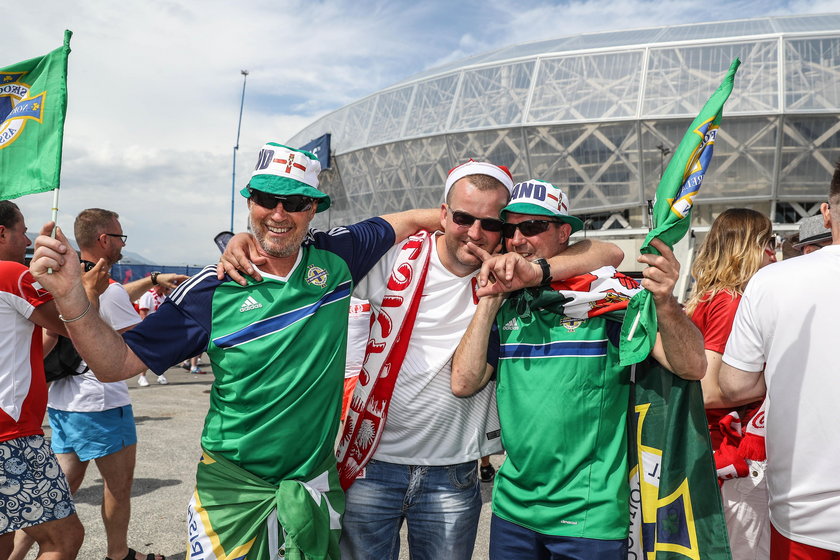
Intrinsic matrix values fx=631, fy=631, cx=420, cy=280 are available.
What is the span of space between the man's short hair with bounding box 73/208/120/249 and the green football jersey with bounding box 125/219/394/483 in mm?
2562

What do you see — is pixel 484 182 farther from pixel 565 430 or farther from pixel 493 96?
pixel 493 96

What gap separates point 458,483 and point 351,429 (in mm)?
546

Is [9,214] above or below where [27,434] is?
above

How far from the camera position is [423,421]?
287 centimetres

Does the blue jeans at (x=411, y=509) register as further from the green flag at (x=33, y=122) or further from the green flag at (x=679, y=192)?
the green flag at (x=33, y=122)

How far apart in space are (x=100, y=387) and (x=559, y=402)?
353 centimetres

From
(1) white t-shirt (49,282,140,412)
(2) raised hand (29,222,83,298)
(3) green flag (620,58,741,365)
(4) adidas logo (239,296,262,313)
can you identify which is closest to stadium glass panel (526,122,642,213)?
(1) white t-shirt (49,282,140,412)

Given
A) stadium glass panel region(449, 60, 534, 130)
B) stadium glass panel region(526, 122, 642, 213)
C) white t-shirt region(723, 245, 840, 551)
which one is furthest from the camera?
stadium glass panel region(449, 60, 534, 130)

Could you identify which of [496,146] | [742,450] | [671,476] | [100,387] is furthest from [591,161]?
[671,476]

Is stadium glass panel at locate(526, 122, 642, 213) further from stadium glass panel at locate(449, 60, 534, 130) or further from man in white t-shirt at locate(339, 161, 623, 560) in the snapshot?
man in white t-shirt at locate(339, 161, 623, 560)

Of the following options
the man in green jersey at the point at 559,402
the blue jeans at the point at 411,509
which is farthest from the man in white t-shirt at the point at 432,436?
the man in green jersey at the point at 559,402

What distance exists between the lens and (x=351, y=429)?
Result: 2.89m

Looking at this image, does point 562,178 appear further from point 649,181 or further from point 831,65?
point 831,65

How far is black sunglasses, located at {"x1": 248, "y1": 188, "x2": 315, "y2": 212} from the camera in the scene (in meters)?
2.66
